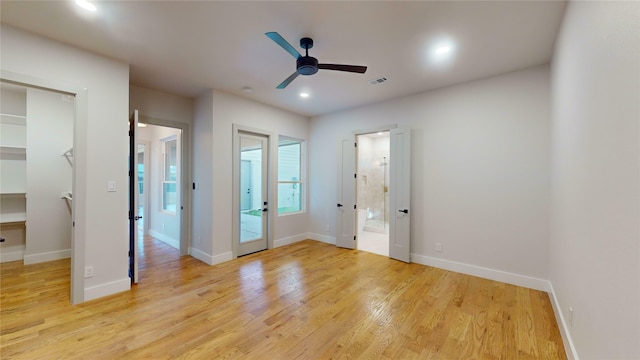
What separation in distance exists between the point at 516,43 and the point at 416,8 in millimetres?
1358

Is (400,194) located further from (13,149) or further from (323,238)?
(13,149)

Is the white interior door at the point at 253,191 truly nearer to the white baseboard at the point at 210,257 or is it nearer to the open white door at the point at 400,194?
the white baseboard at the point at 210,257

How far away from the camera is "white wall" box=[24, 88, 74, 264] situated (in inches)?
159

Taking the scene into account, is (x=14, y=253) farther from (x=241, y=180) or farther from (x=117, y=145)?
(x=241, y=180)

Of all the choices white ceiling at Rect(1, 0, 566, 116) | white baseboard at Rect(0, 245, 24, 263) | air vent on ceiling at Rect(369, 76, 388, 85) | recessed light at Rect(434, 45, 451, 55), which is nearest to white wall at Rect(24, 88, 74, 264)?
white baseboard at Rect(0, 245, 24, 263)

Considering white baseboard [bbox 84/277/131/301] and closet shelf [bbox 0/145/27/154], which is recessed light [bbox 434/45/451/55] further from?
closet shelf [bbox 0/145/27/154]

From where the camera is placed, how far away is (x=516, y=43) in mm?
2646

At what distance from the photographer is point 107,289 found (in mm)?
2896

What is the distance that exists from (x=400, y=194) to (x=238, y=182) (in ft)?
9.15

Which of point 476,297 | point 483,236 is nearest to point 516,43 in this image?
point 483,236

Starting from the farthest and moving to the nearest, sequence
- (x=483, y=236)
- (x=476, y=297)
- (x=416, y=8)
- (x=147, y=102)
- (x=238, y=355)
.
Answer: (x=147, y=102)
(x=483, y=236)
(x=476, y=297)
(x=416, y=8)
(x=238, y=355)

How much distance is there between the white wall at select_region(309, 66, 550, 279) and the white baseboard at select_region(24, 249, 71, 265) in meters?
5.90

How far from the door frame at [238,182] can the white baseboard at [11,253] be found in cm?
340

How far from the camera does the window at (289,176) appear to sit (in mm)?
5281
